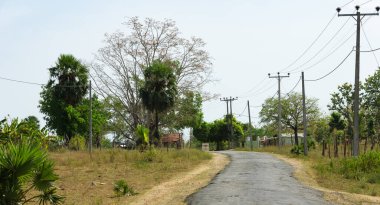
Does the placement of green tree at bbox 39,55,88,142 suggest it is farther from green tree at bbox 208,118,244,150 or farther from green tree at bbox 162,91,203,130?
green tree at bbox 208,118,244,150

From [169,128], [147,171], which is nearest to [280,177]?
[147,171]

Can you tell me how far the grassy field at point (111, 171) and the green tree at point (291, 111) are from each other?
47.9 metres

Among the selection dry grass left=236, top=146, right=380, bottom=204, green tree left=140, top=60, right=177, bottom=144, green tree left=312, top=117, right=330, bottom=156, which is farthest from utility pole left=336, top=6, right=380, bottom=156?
green tree left=312, top=117, right=330, bottom=156

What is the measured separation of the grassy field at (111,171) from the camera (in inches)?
790

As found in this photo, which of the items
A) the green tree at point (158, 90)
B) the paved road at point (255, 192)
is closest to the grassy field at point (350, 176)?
the paved road at point (255, 192)

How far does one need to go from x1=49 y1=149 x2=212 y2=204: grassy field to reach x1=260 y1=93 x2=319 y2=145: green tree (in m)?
47.9

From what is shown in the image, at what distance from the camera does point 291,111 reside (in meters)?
87.3

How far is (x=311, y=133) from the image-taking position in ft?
297

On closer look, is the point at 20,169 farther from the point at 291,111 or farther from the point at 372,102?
the point at 291,111

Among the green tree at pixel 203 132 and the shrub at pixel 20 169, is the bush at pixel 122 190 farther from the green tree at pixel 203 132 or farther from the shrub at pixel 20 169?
the green tree at pixel 203 132

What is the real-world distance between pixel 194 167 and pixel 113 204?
1573cm

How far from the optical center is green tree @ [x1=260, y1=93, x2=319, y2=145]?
8731cm

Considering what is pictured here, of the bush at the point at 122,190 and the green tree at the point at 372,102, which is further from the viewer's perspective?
the green tree at the point at 372,102

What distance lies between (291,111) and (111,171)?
2449 inches
